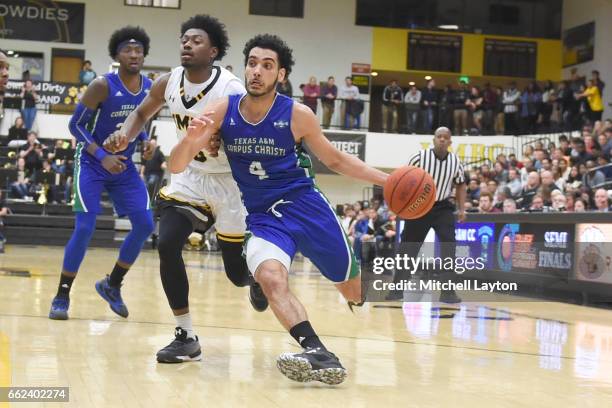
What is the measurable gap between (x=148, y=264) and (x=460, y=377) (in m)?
10.1

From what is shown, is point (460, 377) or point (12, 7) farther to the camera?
point (12, 7)

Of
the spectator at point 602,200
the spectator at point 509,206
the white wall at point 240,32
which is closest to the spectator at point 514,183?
the spectator at point 509,206

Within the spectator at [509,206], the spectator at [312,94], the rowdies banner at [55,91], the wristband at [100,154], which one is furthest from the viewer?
the spectator at [312,94]

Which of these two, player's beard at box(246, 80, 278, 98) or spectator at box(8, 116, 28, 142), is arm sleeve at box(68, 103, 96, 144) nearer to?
player's beard at box(246, 80, 278, 98)

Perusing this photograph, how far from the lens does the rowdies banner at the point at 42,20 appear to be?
2855 centimetres

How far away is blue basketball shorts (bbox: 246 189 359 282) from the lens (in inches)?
184

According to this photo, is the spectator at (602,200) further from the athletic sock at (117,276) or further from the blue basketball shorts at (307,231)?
the blue basketball shorts at (307,231)

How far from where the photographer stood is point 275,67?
15.7ft

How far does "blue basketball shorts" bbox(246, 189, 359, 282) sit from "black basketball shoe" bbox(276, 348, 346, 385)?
1.99 ft

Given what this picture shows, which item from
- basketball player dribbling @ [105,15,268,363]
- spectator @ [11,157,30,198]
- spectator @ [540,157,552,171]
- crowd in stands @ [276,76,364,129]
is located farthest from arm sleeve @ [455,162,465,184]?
crowd in stands @ [276,76,364,129]

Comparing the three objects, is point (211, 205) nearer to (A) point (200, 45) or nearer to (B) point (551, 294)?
(A) point (200, 45)

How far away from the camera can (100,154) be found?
257 inches

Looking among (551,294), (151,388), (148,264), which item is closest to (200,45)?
(151,388)

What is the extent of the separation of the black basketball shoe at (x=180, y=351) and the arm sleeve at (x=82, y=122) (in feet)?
7.24
